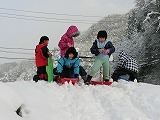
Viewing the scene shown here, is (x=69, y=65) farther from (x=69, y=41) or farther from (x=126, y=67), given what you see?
(x=126, y=67)

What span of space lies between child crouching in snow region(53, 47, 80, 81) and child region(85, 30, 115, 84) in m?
0.56

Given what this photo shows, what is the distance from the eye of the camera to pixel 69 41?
1198cm

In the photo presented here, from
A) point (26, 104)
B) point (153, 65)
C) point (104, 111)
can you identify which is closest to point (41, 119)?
point (26, 104)

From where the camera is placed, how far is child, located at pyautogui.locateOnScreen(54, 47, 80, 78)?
11.4 m

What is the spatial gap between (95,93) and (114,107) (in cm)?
128

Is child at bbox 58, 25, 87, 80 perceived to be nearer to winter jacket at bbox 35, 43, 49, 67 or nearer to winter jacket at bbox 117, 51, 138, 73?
winter jacket at bbox 35, 43, 49, 67

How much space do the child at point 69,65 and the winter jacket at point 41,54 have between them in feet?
2.24

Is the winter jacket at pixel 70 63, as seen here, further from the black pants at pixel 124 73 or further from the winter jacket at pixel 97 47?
the black pants at pixel 124 73

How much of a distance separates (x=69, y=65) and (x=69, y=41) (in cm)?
86

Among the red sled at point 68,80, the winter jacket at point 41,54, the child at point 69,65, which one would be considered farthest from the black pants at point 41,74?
the red sled at point 68,80

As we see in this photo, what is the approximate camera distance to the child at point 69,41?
38.9 feet

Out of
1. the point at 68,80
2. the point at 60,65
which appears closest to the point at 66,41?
the point at 60,65

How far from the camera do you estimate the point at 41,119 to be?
704 cm

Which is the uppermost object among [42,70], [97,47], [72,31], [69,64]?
[72,31]
